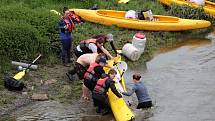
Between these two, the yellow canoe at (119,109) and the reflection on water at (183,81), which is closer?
the yellow canoe at (119,109)

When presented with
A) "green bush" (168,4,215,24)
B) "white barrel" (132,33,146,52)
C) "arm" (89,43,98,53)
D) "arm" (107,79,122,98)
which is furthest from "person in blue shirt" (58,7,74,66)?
"green bush" (168,4,215,24)

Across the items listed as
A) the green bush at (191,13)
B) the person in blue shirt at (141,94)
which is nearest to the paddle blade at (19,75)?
the person in blue shirt at (141,94)

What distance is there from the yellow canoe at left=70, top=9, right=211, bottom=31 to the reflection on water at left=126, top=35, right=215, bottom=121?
2.29ft

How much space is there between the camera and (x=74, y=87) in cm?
1410

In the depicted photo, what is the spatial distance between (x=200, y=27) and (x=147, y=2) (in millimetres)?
4045

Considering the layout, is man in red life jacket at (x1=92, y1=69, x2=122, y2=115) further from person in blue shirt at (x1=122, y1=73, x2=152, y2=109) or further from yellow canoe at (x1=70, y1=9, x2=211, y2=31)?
yellow canoe at (x1=70, y1=9, x2=211, y2=31)

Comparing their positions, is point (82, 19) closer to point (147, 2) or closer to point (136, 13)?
point (136, 13)

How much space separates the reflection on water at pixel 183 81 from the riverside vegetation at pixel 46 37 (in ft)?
2.25

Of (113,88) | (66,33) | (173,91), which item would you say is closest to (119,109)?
(113,88)

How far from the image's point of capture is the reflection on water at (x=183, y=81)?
41.3 feet

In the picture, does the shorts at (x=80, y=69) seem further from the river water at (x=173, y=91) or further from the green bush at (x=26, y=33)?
the green bush at (x=26, y=33)

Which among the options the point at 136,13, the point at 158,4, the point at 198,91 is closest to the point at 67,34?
the point at 198,91

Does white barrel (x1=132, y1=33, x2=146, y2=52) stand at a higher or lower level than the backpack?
higher

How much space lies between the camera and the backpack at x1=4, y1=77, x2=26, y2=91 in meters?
13.6
